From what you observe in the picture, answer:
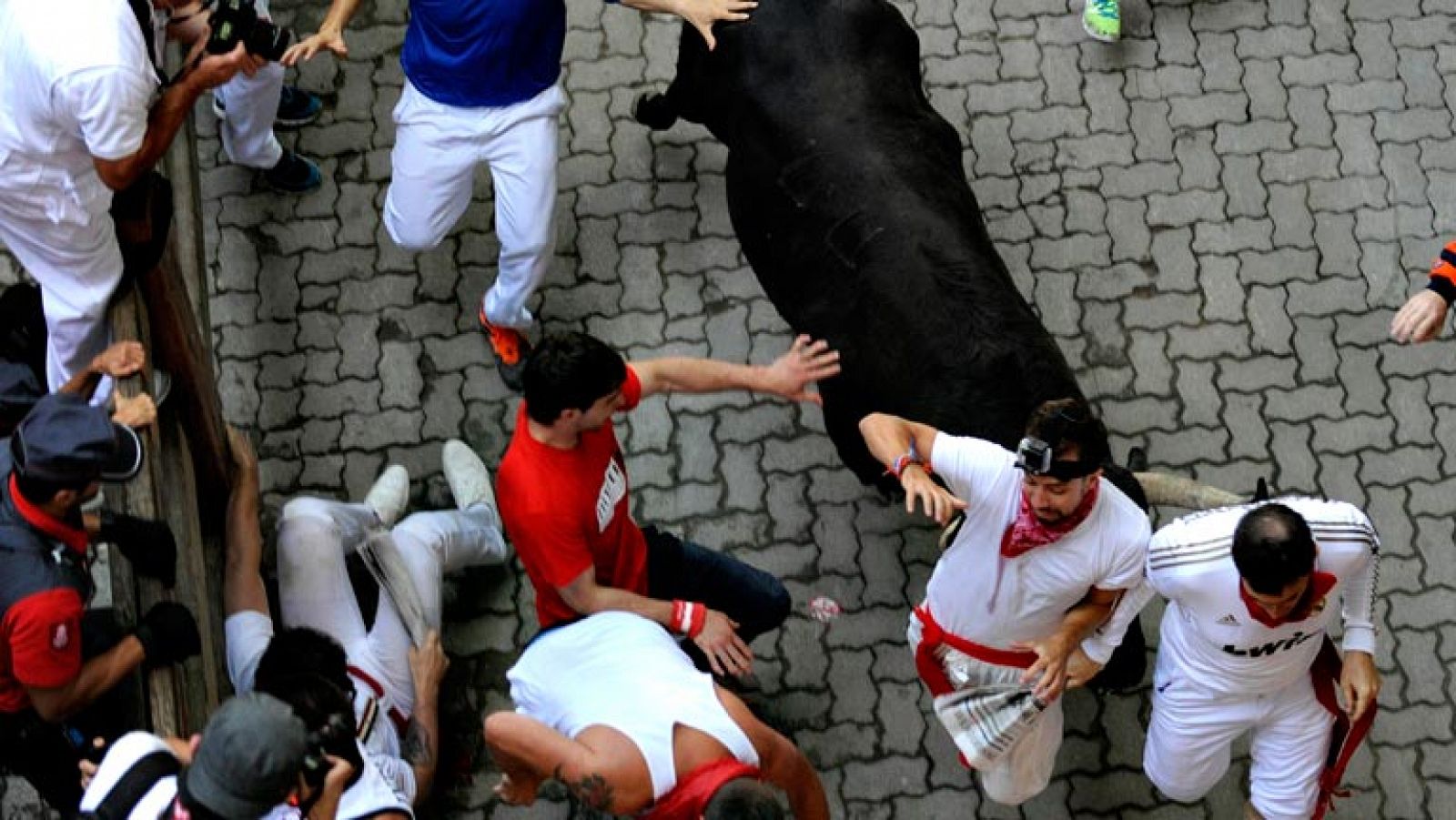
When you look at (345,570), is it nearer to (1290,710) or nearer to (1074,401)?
(1074,401)

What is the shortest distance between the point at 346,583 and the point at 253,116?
7.54 ft

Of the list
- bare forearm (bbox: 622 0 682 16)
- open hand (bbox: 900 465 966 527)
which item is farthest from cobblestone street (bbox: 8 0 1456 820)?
open hand (bbox: 900 465 966 527)

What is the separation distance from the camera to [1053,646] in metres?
5.21

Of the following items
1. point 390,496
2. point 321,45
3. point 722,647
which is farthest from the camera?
point 390,496

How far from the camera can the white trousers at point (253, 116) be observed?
7129mm

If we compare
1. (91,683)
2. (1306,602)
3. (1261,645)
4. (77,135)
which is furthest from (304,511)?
(1306,602)

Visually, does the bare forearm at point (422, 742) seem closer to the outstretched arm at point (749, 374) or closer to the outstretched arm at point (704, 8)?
the outstretched arm at point (749, 374)

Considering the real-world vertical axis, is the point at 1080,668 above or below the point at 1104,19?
below

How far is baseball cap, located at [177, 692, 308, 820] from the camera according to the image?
4.14m

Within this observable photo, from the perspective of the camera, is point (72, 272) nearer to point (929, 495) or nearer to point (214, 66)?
point (214, 66)

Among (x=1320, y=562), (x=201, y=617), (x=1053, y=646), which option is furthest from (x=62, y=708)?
(x=1320, y=562)

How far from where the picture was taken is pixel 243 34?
548 centimetres

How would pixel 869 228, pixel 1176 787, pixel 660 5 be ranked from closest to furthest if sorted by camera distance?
pixel 1176 787
pixel 869 228
pixel 660 5

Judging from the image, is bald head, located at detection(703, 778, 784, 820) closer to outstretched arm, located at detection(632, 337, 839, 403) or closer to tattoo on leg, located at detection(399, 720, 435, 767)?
outstretched arm, located at detection(632, 337, 839, 403)
